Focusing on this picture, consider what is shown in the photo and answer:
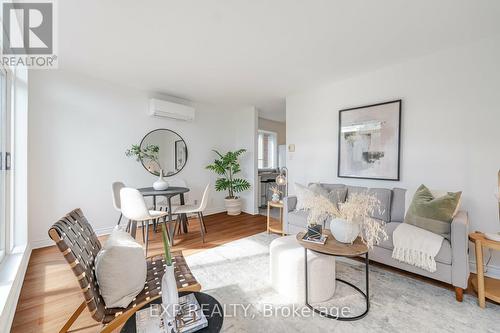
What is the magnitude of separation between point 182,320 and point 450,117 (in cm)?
320

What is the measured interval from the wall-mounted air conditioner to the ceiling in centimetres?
53

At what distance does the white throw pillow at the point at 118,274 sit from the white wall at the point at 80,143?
2535 mm

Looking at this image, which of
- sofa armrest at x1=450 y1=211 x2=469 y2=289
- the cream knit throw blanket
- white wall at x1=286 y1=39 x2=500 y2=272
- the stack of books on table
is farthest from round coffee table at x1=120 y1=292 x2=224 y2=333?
white wall at x1=286 y1=39 x2=500 y2=272

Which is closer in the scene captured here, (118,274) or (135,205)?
(118,274)

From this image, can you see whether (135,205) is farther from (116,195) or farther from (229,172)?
(229,172)

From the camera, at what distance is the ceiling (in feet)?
5.74

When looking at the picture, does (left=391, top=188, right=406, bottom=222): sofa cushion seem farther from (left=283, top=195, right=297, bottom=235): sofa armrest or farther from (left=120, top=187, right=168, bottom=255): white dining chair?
(left=120, top=187, right=168, bottom=255): white dining chair

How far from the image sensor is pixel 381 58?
8.52 ft

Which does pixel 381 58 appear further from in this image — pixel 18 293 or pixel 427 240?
pixel 18 293

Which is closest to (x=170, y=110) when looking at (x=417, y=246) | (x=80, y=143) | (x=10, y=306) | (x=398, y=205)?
(x=80, y=143)

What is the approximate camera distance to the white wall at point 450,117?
219 centimetres

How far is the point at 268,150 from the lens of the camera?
6230 millimetres

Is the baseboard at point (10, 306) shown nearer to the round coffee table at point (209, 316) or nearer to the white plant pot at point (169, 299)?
the round coffee table at point (209, 316)

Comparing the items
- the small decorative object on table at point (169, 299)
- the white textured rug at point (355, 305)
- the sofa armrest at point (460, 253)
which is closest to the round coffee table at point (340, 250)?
the white textured rug at point (355, 305)
